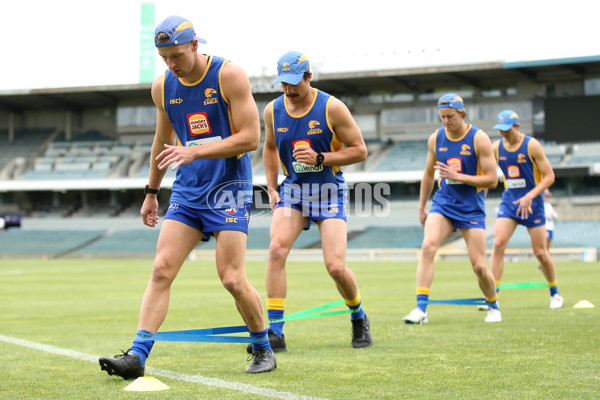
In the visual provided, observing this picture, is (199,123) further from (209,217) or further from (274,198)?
(274,198)

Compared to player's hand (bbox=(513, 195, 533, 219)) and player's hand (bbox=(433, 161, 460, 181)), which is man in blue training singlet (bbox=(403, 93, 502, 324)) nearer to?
player's hand (bbox=(433, 161, 460, 181))

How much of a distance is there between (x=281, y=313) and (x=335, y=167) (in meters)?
1.40

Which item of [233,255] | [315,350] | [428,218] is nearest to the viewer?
[233,255]

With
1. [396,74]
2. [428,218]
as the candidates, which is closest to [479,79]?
[396,74]

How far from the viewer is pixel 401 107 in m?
55.2

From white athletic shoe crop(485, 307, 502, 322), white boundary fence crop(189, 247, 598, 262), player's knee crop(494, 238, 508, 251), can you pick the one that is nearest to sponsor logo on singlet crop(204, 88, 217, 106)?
white athletic shoe crop(485, 307, 502, 322)

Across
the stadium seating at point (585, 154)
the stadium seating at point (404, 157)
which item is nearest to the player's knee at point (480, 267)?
the stadium seating at point (585, 154)

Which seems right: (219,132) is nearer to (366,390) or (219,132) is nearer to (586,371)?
(366,390)

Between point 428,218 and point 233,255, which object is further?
point 428,218

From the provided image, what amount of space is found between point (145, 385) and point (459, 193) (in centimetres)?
548

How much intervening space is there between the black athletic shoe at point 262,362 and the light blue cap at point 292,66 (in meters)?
2.37

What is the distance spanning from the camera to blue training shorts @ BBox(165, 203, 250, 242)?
5.31 metres

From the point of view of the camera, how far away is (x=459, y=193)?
30.6 ft

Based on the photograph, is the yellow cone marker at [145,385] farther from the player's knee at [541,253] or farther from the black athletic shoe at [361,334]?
the player's knee at [541,253]
